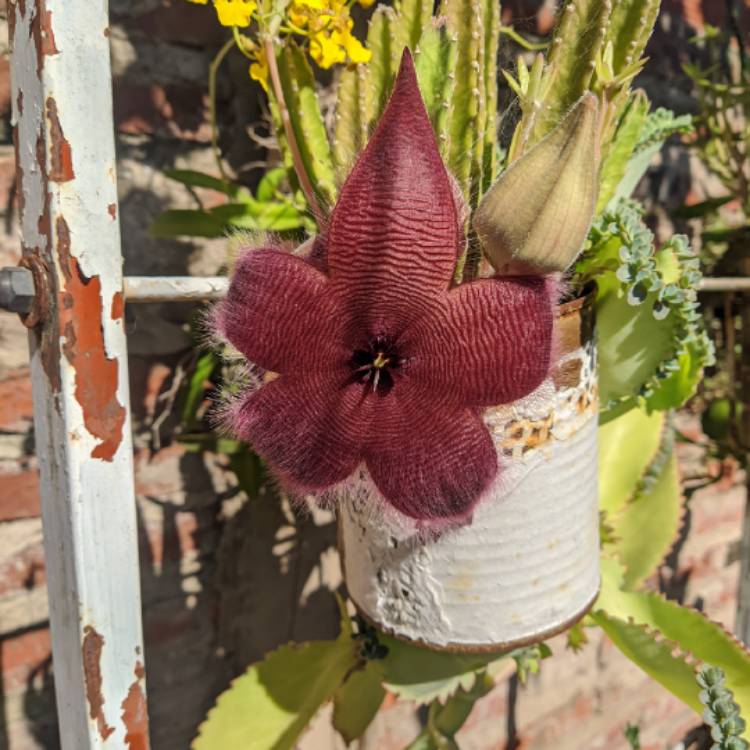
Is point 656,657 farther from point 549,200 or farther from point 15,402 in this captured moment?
point 15,402

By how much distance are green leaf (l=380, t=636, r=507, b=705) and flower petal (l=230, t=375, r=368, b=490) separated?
220mm

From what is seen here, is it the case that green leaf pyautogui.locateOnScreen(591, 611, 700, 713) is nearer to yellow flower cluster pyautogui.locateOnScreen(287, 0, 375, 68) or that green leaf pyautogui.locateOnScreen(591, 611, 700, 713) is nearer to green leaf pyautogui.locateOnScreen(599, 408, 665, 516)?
green leaf pyautogui.locateOnScreen(599, 408, 665, 516)

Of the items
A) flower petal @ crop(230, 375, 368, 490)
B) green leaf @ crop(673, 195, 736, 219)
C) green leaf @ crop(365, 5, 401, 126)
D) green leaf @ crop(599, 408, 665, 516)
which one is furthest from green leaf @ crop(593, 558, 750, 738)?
green leaf @ crop(673, 195, 736, 219)

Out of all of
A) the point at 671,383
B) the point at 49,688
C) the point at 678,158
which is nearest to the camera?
the point at 671,383

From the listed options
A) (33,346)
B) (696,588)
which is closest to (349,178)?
(33,346)

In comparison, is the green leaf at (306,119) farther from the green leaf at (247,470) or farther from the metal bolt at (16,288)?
the green leaf at (247,470)

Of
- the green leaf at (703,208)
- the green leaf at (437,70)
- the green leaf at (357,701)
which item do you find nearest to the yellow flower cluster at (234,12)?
the green leaf at (437,70)

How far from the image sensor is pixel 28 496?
0.66 metres

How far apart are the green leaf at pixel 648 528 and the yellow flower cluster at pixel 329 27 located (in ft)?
1.60

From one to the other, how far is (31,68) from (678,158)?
941 mm

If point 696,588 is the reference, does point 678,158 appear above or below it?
above

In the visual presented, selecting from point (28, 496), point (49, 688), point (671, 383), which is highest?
point (671, 383)

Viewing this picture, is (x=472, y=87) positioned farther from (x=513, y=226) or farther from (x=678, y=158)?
(x=678, y=158)

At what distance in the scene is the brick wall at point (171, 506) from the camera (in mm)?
654
